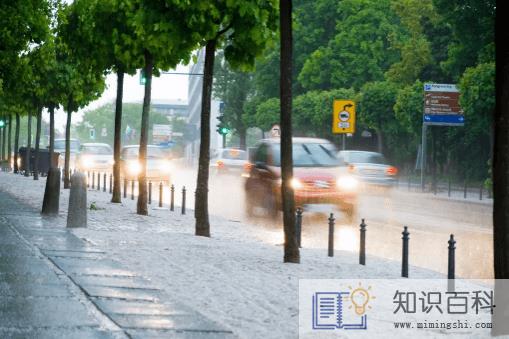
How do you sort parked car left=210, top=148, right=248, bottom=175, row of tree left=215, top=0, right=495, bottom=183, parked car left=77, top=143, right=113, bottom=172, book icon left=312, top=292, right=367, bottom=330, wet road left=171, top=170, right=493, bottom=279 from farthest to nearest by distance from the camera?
row of tree left=215, top=0, right=495, bottom=183 → parked car left=77, top=143, right=113, bottom=172 → parked car left=210, top=148, right=248, bottom=175 → wet road left=171, top=170, right=493, bottom=279 → book icon left=312, top=292, right=367, bottom=330

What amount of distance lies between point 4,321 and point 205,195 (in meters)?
9.38

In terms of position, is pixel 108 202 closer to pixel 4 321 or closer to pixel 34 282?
pixel 34 282

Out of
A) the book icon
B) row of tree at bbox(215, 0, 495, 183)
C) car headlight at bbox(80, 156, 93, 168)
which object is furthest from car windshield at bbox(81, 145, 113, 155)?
the book icon

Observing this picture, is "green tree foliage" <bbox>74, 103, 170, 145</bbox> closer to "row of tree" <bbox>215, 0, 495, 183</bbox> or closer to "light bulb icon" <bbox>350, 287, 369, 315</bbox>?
"row of tree" <bbox>215, 0, 495, 183</bbox>

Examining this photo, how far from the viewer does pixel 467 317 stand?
8664 millimetres

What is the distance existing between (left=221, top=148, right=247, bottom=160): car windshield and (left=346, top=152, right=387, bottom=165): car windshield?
28.0ft

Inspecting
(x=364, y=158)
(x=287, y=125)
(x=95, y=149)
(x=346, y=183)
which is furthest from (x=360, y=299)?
(x=95, y=149)

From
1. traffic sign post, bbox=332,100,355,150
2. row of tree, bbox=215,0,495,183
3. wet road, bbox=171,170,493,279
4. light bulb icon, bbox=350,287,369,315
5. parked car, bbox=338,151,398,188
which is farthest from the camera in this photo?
row of tree, bbox=215,0,495,183

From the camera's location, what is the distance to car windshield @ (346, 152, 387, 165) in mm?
33719

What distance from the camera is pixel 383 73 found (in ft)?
191

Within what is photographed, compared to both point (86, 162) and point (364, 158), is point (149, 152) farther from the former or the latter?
point (364, 158)

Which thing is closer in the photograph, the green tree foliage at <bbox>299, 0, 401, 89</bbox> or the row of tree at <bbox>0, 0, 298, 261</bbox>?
the row of tree at <bbox>0, 0, 298, 261</bbox>

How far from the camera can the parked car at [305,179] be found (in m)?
19.3

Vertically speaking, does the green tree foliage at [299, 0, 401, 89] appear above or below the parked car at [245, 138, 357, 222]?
above
